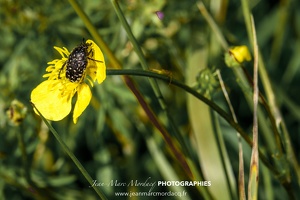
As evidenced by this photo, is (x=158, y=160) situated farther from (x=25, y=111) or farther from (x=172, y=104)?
(x=25, y=111)

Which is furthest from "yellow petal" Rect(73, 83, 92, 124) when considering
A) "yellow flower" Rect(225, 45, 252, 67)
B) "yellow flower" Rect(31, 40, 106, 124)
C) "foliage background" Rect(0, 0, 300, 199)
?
"foliage background" Rect(0, 0, 300, 199)

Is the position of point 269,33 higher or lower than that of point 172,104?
higher

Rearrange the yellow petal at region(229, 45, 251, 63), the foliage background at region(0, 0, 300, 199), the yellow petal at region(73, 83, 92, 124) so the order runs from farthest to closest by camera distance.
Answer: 1. the foliage background at region(0, 0, 300, 199)
2. the yellow petal at region(229, 45, 251, 63)
3. the yellow petal at region(73, 83, 92, 124)

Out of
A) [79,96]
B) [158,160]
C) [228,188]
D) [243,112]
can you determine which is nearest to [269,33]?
[243,112]

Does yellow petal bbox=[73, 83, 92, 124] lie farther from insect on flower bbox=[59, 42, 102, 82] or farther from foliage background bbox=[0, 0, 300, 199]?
foliage background bbox=[0, 0, 300, 199]

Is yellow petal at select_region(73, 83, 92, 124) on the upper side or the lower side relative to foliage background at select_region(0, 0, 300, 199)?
lower
